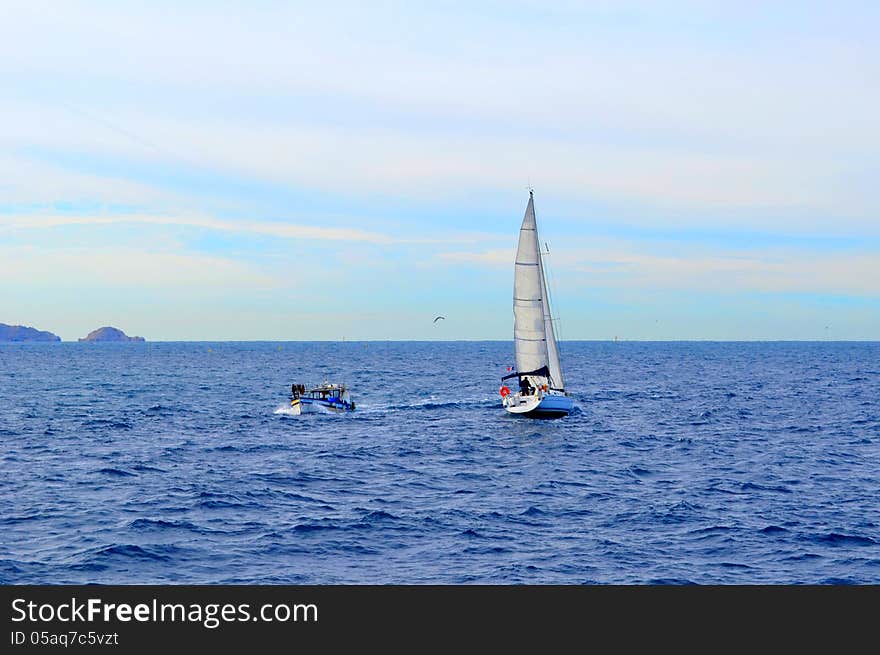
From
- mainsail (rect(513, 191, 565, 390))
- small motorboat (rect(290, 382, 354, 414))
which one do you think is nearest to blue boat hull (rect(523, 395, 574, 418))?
mainsail (rect(513, 191, 565, 390))

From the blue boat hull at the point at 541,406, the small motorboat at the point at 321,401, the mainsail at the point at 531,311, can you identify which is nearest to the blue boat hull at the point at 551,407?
the blue boat hull at the point at 541,406

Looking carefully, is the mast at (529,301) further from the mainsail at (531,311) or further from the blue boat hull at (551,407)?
the blue boat hull at (551,407)

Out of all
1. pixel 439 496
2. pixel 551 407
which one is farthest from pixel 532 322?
pixel 439 496

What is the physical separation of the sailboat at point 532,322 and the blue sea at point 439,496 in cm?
405

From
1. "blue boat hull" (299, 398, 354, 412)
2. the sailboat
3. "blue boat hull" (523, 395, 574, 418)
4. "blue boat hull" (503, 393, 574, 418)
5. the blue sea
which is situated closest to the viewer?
the blue sea

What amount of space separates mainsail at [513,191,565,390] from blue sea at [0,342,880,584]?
5.22 meters

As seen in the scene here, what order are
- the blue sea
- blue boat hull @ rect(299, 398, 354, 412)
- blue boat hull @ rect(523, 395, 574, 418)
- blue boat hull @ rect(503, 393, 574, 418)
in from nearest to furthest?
the blue sea
blue boat hull @ rect(503, 393, 574, 418)
blue boat hull @ rect(523, 395, 574, 418)
blue boat hull @ rect(299, 398, 354, 412)

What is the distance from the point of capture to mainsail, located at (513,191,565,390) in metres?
72.2

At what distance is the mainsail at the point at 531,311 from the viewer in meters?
72.2

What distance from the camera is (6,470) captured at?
4616 cm

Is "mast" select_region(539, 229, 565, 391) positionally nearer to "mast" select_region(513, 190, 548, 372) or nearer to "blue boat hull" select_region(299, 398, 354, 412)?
"mast" select_region(513, 190, 548, 372)

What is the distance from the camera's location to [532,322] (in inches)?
2864

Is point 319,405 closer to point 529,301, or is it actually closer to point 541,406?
point 541,406
